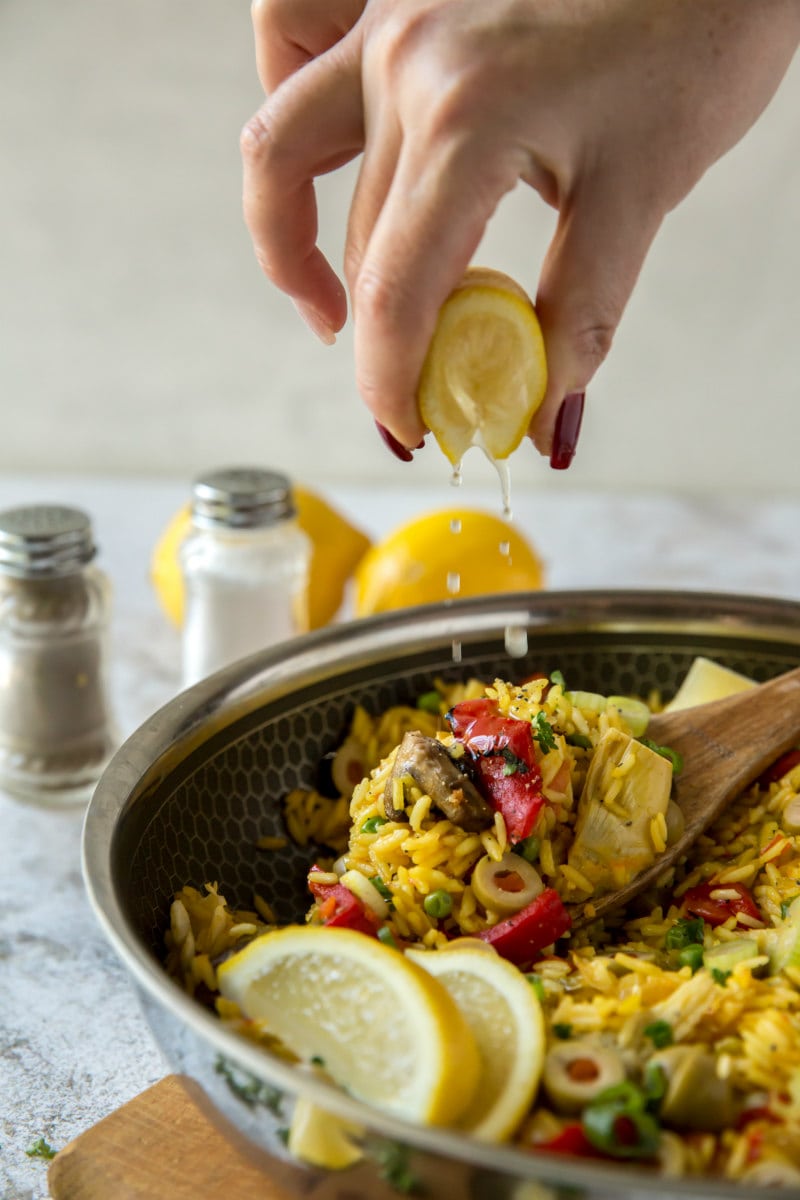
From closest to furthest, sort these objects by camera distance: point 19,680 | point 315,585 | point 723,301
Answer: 1. point 19,680
2. point 315,585
3. point 723,301

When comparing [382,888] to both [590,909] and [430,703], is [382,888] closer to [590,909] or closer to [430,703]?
[590,909]

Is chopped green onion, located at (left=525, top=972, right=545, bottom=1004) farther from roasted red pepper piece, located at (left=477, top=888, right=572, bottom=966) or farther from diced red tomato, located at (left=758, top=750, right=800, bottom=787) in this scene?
diced red tomato, located at (left=758, top=750, right=800, bottom=787)

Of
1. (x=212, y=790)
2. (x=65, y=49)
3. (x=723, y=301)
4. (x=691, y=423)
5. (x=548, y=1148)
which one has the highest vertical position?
(x=65, y=49)

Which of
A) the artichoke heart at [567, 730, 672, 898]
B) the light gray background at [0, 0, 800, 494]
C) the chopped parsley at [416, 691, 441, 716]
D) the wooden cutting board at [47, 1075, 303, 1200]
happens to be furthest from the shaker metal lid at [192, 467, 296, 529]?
the light gray background at [0, 0, 800, 494]

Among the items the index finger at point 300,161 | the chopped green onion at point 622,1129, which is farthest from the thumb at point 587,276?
the chopped green onion at point 622,1129

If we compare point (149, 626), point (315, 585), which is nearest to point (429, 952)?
point (315, 585)

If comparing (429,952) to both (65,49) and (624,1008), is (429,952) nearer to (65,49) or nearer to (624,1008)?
(624,1008)

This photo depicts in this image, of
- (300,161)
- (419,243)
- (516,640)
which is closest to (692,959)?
(516,640)

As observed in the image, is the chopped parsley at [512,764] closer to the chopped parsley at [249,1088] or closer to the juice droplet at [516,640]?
the juice droplet at [516,640]
